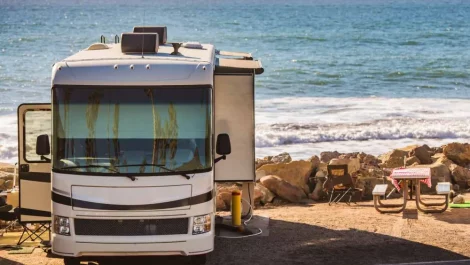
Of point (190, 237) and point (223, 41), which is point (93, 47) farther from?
point (223, 41)

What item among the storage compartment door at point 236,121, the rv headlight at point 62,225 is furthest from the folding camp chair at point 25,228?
the storage compartment door at point 236,121

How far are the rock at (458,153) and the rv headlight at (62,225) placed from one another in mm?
11532

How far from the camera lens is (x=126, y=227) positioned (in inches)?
495

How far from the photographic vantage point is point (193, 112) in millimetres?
12789

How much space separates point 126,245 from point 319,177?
24.7ft

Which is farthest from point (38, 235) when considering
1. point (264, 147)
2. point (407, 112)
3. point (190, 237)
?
point (407, 112)

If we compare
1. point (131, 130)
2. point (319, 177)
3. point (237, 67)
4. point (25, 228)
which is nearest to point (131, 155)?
point (131, 130)

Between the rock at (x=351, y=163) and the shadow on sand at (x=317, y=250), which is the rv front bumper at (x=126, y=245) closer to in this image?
the shadow on sand at (x=317, y=250)

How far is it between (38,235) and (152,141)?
408 cm

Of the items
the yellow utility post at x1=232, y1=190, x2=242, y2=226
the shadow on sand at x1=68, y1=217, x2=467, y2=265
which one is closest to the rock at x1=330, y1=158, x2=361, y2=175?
the shadow on sand at x1=68, y1=217, x2=467, y2=265

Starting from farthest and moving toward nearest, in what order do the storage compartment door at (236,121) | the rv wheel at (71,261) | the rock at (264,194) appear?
the rock at (264,194) < the storage compartment door at (236,121) < the rv wheel at (71,261)

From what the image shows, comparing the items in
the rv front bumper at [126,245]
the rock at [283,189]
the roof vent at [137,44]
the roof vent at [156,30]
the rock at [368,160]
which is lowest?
the rv front bumper at [126,245]

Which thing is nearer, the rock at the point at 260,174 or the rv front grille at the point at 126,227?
the rv front grille at the point at 126,227

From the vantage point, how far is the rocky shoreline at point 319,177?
1866 cm
